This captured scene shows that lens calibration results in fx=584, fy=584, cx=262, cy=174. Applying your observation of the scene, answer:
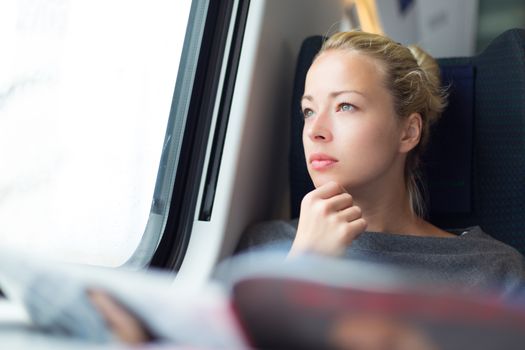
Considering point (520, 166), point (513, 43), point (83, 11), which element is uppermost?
point (513, 43)

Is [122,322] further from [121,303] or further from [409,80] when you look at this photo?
[409,80]

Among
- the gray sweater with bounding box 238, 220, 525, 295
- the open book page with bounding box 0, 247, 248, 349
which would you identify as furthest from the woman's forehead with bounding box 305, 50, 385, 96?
the open book page with bounding box 0, 247, 248, 349

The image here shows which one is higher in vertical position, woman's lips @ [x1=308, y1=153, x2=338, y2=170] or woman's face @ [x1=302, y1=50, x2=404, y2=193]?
woman's face @ [x1=302, y1=50, x2=404, y2=193]

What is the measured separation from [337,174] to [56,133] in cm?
66

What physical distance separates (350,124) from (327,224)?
28cm

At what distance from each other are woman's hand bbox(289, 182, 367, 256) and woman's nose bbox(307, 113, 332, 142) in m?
0.15

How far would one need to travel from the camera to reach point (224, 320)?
48cm

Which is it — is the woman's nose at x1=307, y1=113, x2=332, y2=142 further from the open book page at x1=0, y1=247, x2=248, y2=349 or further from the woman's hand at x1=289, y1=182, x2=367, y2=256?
the open book page at x1=0, y1=247, x2=248, y2=349

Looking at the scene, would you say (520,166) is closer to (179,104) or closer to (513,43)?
(513,43)

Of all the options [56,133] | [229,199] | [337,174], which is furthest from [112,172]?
[337,174]

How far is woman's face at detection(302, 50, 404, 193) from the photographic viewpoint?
54.8 inches

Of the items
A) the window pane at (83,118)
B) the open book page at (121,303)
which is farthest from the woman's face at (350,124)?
the open book page at (121,303)

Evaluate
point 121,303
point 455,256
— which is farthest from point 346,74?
point 121,303

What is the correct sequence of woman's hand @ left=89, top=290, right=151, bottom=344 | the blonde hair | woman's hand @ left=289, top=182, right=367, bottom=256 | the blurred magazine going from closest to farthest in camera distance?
the blurred magazine, woman's hand @ left=89, top=290, right=151, bottom=344, woman's hand @ left=289, top=182, right=367, bottom=256, the blonde hair
